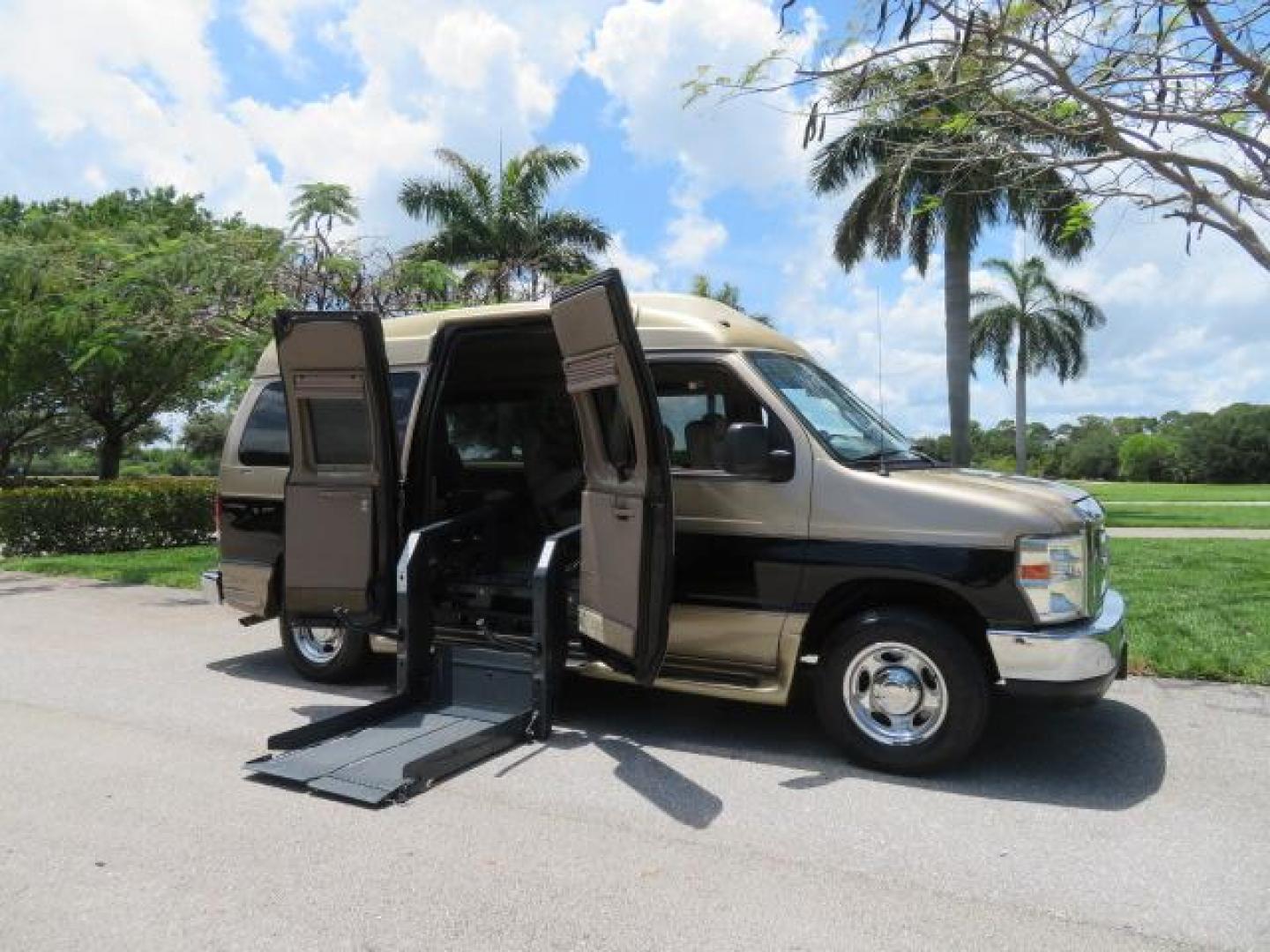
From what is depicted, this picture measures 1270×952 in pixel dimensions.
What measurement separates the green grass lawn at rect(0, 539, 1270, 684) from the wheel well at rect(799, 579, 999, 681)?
2911 mm

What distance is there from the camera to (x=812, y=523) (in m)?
5.20

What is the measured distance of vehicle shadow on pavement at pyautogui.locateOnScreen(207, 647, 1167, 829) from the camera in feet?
15.9

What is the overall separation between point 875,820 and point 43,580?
11479 mm

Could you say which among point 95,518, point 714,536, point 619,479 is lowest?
point 95,518

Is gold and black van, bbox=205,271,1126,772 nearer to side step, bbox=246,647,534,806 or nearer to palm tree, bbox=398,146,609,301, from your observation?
side step, bbox=246,647,534,806

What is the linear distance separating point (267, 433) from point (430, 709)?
251 centimetres

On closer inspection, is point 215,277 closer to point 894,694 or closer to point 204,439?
point 894,694

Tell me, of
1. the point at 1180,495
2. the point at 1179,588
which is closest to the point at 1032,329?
the point at 1180,495

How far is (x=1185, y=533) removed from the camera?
748 inches

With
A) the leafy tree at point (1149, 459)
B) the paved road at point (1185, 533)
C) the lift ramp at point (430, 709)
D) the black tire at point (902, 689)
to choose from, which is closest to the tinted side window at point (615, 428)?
the lift ramp at point (430, 709)

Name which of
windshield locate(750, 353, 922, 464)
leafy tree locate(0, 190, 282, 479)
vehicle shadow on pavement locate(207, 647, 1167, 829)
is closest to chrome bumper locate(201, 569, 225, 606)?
vehicle shadow on pavement locate(207, 647, 1167, 829)

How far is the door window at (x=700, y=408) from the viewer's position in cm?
564

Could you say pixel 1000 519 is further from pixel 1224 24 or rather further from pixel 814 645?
pixel 1224 24

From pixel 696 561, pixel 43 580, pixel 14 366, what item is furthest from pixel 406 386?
pixel 14 366
